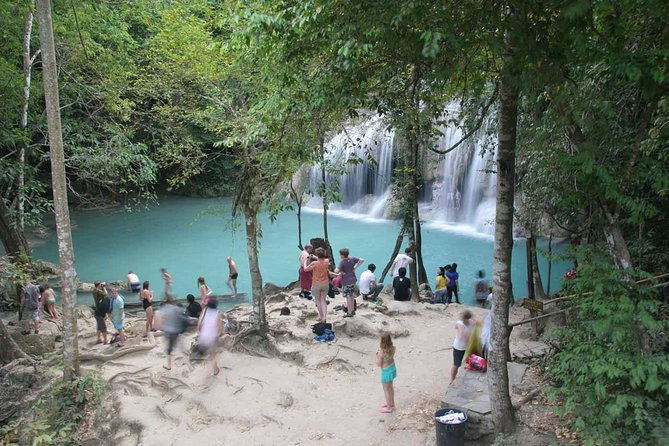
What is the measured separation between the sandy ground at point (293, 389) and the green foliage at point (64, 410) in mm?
351

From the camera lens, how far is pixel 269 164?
8609mm

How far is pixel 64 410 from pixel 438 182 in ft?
59.7

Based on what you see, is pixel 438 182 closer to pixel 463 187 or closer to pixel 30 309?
pixel 463 187

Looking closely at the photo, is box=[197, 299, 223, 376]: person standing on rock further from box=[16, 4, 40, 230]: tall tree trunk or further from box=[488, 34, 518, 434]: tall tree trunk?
box=[16, 4, 40, 230]: tall tree trunk

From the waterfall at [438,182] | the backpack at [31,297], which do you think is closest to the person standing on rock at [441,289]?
the waterfall at [438,182]

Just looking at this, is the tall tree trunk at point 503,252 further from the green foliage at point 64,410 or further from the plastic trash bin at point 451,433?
the green foliage at point 64,410

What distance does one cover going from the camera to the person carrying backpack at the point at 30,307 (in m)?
10.5

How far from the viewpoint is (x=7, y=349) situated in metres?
9.50

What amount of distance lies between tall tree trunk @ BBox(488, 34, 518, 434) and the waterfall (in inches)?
550

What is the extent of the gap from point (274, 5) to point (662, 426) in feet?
19.7

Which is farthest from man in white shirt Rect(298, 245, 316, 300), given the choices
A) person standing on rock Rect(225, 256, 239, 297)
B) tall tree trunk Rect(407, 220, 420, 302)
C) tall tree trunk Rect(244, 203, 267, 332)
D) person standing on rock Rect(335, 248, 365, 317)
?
person standing on rock Rect(225, 256, 239, 297)

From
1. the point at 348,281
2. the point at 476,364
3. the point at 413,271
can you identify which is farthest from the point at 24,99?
the point at 476,364

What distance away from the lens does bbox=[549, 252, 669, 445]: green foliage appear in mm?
4430

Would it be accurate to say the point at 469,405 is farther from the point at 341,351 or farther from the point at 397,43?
the point at 397,43
